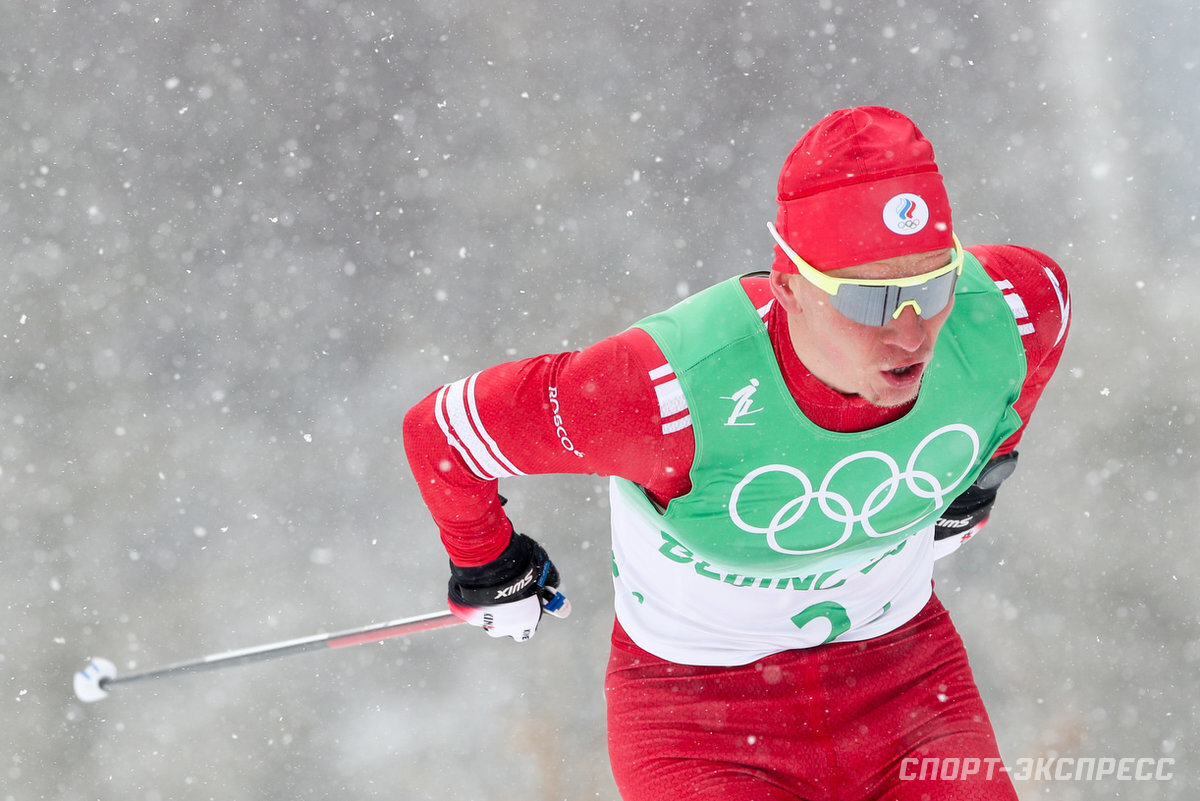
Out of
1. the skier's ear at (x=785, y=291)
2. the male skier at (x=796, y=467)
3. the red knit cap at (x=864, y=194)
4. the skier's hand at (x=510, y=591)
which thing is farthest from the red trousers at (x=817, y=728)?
the red knit cap at (x=864, y=194)

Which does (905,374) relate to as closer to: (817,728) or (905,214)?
(905,214)

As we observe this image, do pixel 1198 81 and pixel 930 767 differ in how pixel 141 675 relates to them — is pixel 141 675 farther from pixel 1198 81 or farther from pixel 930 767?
pixel 1198 81

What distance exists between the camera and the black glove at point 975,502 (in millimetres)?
2734

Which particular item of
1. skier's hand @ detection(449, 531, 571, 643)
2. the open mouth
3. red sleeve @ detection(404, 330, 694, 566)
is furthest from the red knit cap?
skier's hand @ detection(449, 531, 571, 643)

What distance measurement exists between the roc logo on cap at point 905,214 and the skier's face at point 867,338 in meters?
0.06

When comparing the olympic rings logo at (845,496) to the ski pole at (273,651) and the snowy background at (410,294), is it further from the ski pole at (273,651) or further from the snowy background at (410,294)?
the snowy background at (410,294)

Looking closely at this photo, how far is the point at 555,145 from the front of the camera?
5.63m

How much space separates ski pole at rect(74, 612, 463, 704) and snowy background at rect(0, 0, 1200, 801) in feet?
7.24

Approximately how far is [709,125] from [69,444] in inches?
163

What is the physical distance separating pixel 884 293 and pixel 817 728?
1139mm

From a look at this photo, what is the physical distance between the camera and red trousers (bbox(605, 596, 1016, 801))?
7.52 ft

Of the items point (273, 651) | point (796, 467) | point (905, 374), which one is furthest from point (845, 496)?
point (273, 651)

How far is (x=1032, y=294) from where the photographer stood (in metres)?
2.28

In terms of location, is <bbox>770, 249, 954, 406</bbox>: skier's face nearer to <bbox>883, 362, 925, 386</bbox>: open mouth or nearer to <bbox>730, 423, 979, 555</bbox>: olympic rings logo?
<bbox>883, 362, 925, 386</bbox>: open mouth
